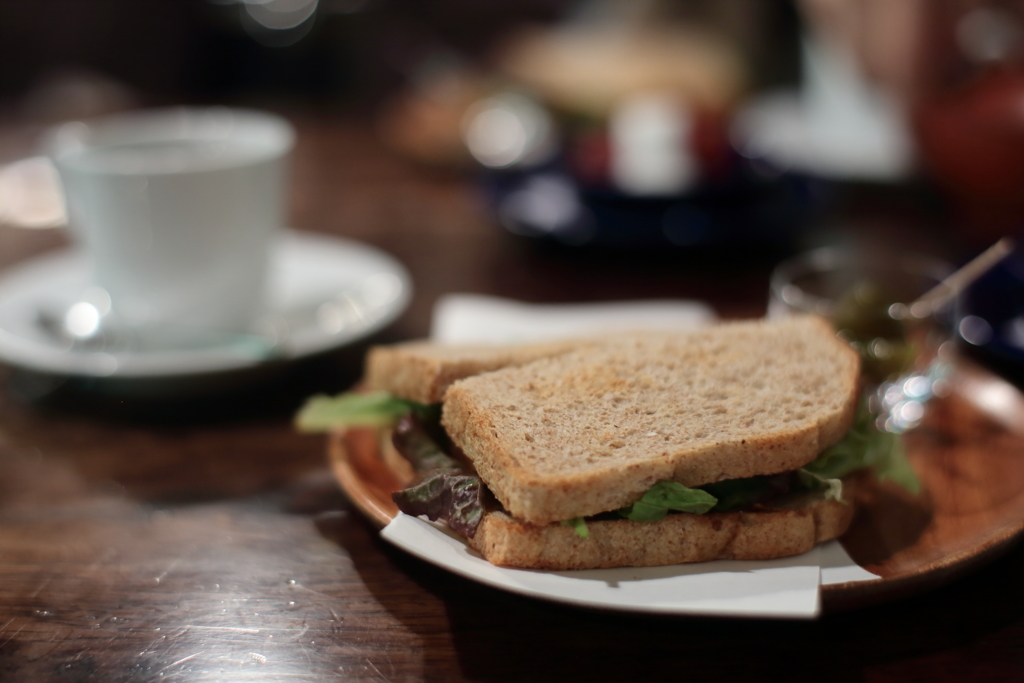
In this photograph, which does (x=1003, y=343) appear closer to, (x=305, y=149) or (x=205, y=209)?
(x=205, y=209)

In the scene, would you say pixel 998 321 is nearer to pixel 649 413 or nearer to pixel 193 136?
pixel 649 413

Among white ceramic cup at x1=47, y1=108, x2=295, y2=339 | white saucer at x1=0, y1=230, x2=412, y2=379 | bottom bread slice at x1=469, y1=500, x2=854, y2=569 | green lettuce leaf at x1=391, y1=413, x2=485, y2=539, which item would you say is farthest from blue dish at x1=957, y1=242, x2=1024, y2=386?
white ceramic cup at x1=47, y1=108, x2=295, y2=339

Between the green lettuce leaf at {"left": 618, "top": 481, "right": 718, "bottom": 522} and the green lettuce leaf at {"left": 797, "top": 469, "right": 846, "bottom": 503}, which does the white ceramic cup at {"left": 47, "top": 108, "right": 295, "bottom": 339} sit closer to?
the green lettuce leaf at {"left": 618, "top": 481, "right": 718, "bottom": 522}

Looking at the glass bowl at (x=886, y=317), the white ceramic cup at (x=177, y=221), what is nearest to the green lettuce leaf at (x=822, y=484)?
the glass bowl at (x=886, y=317)

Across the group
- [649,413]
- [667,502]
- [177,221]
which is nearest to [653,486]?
[667,502]

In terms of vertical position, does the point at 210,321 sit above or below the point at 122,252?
below

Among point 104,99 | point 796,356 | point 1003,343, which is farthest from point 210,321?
point 104,99

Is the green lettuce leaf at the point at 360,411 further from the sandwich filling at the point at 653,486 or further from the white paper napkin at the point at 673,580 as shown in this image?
the white paper napkin at the point at 673,580
